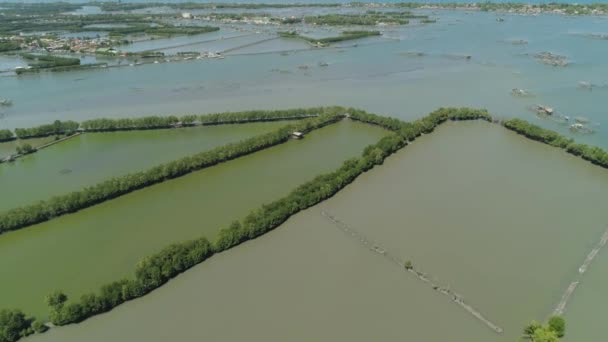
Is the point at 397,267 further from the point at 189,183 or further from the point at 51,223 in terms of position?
the point at 51,223

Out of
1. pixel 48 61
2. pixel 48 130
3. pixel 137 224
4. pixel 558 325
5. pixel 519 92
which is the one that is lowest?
pixel 558 325

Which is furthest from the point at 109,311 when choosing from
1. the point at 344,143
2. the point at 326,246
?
the point at 344,143

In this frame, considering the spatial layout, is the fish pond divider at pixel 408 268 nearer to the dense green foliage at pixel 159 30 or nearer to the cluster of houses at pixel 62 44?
the cluster of houses at pixel 62 44

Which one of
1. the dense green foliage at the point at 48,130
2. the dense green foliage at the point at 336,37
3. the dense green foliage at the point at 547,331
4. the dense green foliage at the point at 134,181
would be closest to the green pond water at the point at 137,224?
the dense green foliage at the point at 134,181

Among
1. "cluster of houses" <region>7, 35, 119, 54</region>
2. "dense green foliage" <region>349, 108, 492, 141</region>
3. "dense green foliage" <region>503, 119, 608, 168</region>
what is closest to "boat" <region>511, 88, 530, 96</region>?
"dense green foliage" <region>349, 108, 492, 141</region>

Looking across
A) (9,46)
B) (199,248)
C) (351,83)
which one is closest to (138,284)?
(199,248)

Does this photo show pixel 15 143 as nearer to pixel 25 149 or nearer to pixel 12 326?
pixel 25 149
